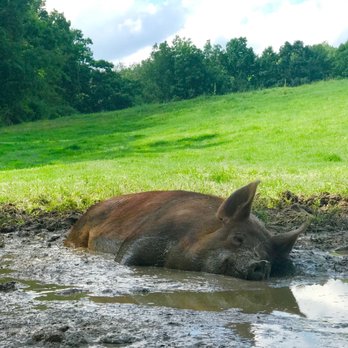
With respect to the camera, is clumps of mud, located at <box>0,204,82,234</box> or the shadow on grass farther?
the shadow on grass

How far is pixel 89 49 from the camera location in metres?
77.3

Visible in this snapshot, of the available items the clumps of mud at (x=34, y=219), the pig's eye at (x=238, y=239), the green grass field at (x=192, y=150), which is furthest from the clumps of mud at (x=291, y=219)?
the pig's eye at (x=238, y=239)

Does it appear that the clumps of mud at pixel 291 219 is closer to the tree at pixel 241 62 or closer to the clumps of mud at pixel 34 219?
the clumps of mud at pixel 34 219

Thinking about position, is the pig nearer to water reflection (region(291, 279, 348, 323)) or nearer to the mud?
the mud

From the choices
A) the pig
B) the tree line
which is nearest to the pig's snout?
the pig

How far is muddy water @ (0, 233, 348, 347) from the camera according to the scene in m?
4.25

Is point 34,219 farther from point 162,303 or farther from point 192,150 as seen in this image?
point 192,150

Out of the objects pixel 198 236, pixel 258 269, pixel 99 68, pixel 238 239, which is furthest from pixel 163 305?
pixel 99 68

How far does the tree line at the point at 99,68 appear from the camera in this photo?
53656 mm

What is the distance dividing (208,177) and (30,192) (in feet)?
10.8

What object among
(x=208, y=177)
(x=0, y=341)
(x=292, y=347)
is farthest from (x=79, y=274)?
(x=208, y=177)

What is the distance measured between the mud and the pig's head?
118mm

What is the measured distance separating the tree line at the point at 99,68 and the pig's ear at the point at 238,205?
151 ft

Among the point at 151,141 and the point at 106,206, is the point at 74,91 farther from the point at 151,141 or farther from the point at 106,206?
the point at 106,206
